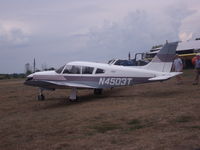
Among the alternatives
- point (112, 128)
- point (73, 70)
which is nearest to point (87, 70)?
point (73, 70)

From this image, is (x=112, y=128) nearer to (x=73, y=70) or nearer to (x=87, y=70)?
(x=87, y=70)

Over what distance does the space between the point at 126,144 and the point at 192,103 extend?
5.26 meters

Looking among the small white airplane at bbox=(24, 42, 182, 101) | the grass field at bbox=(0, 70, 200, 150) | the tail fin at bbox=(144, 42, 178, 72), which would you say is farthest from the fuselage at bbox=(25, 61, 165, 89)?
the grass field at bbox=(0, 70, 200, 150)

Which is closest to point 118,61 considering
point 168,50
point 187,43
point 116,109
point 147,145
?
point 187,43

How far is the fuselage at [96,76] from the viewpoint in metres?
15.2

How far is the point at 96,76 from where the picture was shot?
15.4 meters

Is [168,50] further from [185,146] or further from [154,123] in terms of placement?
[185,146]

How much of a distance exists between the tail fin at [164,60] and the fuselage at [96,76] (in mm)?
628

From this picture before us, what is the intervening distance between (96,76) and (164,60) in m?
3.32

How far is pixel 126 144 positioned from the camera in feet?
22.5

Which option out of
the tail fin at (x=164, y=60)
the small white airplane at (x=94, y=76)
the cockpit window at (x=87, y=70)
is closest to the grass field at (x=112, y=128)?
the small white airplane at (x=94, y=76)

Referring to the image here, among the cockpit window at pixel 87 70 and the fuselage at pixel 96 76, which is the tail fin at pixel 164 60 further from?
the cockpit window at pixel 87 70

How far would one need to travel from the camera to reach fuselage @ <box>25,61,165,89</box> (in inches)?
599

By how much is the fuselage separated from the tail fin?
0.63 meters
